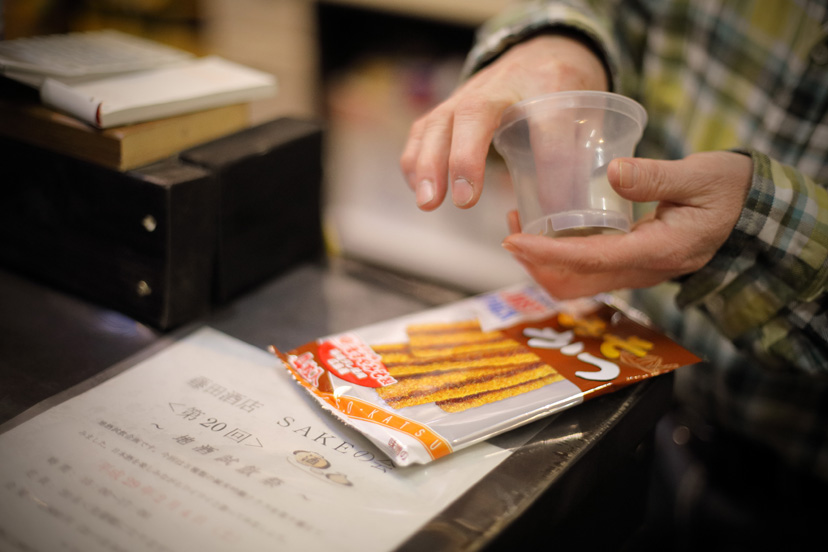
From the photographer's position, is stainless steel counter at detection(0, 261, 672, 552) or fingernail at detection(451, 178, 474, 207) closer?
stainless steel counter at detection(0, 261, 672, 552)

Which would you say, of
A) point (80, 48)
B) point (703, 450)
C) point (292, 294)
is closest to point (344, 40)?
point (80, 48)

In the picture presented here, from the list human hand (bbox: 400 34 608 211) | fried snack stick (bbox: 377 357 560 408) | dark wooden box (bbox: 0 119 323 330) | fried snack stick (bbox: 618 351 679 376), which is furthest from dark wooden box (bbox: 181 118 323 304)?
fried snack stick (bbox: 618 351 679 376)

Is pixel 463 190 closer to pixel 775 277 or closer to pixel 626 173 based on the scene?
pixel 626 173

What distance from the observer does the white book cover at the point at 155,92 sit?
558mm

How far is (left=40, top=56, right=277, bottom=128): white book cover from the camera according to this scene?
56 cm

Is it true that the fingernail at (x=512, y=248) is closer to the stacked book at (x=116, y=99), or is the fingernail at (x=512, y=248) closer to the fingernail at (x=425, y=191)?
the fingernail at (x=425, y=191)

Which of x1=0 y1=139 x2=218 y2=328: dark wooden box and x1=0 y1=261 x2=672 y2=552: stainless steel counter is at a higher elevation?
x1=0 y1=139 x2=218 y2=328: dark wooden box

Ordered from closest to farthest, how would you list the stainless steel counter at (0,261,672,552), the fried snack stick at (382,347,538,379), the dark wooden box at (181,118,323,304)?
the stainless steel counter at (0,261,672,552), the fried snack stick at (382,347,538,379), the dark wooden box at (181,118,323,304)

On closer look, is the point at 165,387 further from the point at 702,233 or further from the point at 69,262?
the point at 702,233

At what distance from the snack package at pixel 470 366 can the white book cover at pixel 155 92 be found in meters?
0.26

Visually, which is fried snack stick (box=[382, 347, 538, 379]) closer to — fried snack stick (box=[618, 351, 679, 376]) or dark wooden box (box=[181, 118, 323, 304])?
fried snack stick (box=[618, 351, 679, 376])

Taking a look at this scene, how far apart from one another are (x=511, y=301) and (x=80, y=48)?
1.79ft

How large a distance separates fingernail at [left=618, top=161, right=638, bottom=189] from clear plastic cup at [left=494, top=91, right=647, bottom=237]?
26 millimetres

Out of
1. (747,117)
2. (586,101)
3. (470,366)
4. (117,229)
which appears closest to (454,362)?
(470,366)
